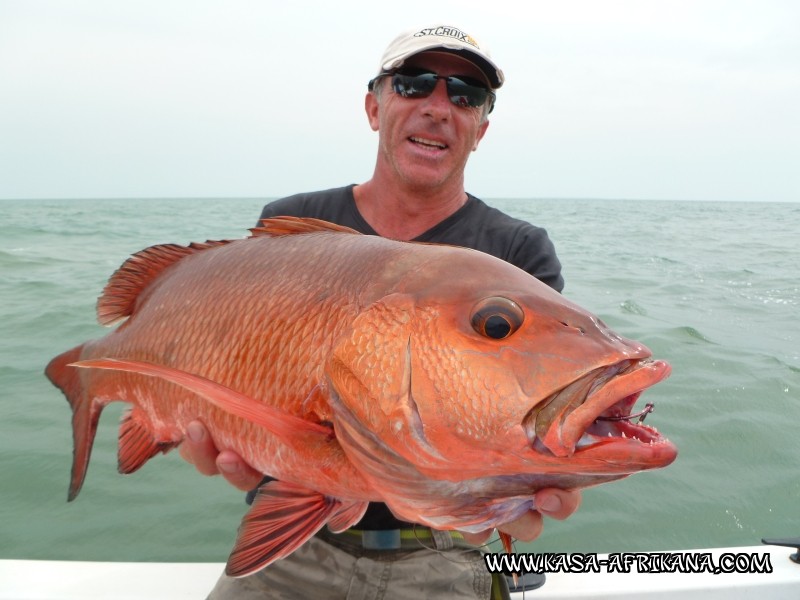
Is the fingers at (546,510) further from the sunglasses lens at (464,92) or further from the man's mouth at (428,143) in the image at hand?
the sunglasses lens at (464,92)

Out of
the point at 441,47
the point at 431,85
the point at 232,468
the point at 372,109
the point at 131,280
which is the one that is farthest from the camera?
the point at 372,109

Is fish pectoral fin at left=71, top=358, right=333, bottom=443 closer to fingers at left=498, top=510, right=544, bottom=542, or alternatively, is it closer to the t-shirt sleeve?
fingers at left=498, top=510, right=544, bottom=542

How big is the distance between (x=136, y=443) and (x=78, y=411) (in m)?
0.27

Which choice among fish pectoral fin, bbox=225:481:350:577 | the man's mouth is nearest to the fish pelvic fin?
fish pectoral fin, bbox=225:481:350:577

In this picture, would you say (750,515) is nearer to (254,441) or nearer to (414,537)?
(414,537)

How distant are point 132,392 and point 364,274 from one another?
0.93m

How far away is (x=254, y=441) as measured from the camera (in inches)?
62.1

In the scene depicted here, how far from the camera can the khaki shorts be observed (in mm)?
2150

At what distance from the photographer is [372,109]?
109 inches

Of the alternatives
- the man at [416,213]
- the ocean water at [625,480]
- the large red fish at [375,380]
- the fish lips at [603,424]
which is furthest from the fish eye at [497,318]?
the ocean water at [625,480]

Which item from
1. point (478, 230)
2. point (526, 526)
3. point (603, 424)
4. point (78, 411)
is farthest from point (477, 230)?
point (78, 411)

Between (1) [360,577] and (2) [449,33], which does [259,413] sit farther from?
(2) [449,33]

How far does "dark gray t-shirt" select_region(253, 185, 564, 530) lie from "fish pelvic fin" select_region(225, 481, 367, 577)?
1.03m

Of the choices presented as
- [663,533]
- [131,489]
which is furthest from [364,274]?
[131,489]
